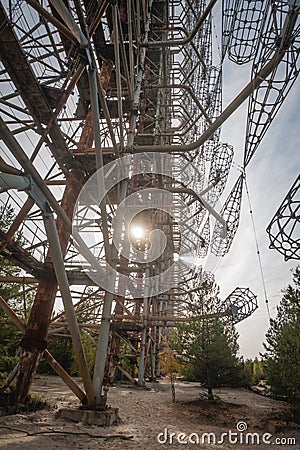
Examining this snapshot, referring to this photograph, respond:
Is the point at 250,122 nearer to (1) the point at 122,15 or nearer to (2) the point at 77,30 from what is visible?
(2) the point at 77,30

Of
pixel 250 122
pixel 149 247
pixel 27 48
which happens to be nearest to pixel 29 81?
pixel 27 48

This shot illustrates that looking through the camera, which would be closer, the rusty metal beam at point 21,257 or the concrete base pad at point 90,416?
the concrete base pad at point 90,416

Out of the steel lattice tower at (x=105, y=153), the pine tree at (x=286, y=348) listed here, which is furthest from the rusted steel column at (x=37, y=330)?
the pine tree at (x=286, y=348)

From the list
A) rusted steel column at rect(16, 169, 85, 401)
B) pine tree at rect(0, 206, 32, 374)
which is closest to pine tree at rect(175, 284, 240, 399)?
pine tree at rect(0, 206, 32, 374)

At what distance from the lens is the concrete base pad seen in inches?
280

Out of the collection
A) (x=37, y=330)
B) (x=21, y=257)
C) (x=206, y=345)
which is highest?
(x=21, y=257)

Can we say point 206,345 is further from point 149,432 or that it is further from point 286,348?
point 149,432

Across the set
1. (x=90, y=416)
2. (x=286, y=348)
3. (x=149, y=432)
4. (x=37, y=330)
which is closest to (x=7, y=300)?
(x=37, y=330)

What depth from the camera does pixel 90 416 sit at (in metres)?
7.11

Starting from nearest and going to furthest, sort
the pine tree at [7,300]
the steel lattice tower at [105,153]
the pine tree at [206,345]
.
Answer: the steel lattice tower at [105,153] → the pine tree at [7,300] → the pine tree at [206,345]

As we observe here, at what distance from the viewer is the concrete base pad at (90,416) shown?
711cm

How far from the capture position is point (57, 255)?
20.8 feet

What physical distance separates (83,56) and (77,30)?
0.64 m

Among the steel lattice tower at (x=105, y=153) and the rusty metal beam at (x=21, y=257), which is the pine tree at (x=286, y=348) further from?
the rusty metal beam at (x=21, y=257)
